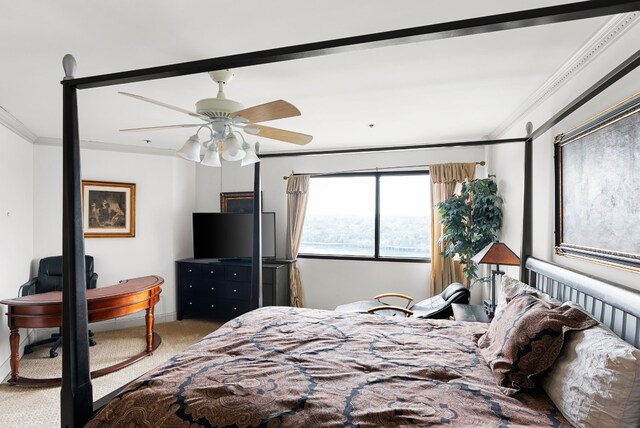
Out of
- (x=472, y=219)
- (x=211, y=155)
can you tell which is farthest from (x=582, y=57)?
(x=211, y=155)

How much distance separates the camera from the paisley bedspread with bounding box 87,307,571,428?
1.35m

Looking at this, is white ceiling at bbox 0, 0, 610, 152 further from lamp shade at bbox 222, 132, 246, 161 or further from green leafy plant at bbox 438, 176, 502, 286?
green leafy plant at bbox 438, 176, 502, 286

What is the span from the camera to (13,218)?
3770mm

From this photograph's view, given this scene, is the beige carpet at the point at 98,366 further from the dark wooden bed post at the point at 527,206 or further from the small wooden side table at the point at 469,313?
the dark wooden bed post at the point at 527,206

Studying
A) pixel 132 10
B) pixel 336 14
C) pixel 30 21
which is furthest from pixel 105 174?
pixel 336 14

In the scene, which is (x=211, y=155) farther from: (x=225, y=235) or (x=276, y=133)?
(x=225, y=235)

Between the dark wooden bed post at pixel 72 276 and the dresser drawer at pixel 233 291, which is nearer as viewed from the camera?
the dark wooden bed post at pixel 72 276

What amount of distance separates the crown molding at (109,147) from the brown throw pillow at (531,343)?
487 cm

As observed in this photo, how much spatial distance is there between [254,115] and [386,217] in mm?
3181

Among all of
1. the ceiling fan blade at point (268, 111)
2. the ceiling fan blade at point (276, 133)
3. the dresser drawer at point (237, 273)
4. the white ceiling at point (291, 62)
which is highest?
the white ceiling at point (291, 62)

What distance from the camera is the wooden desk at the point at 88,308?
123 inches

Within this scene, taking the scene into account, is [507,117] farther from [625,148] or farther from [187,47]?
[187,47]

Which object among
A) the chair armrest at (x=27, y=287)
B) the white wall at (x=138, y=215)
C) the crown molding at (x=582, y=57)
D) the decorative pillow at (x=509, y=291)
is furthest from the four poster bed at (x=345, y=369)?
the white wall at (x=138, y=215)

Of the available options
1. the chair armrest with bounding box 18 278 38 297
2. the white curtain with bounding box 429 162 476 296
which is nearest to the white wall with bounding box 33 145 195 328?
the chair armrest with bounding box 18 278 38 297
